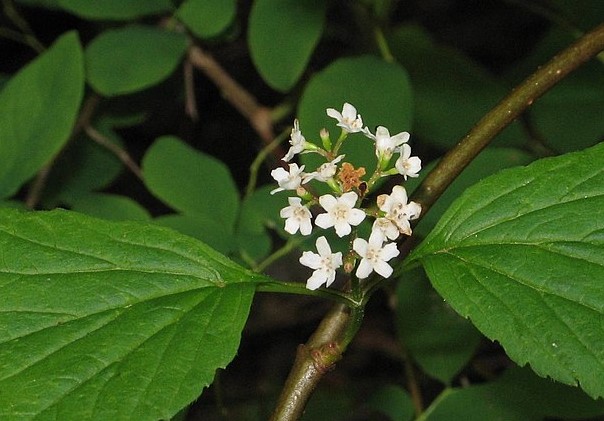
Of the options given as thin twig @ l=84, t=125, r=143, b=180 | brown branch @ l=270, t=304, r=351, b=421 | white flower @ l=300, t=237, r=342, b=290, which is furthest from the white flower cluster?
thin twig @ l=84, t=125, r=143, b=180

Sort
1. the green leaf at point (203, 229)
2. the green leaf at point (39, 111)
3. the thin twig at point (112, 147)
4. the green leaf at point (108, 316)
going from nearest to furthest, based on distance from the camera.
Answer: the green leaf at point (108, 316), the green leaf at point (203, 229), the green leaf at point (39, 111), the thin twig at point (112, 147)

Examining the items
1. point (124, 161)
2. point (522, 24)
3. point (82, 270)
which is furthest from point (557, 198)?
point (522, 24)

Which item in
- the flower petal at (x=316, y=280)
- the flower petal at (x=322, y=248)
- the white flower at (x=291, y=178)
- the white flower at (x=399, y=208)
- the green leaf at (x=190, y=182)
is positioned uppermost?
the white flower at (x=399, y=208)

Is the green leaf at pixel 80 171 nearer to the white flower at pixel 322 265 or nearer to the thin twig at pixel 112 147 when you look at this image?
the thin twig at pixel 112 147

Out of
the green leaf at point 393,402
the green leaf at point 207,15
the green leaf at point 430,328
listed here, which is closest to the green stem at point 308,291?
the green leaf at point 430,328

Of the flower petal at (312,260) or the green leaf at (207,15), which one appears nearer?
the flower petal at (312,260)

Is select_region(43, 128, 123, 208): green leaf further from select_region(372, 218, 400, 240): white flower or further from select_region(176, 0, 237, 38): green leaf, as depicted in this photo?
select_region(372, 218, 400, 240): white flower

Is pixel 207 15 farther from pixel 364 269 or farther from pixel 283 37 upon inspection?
pixel 364 269
